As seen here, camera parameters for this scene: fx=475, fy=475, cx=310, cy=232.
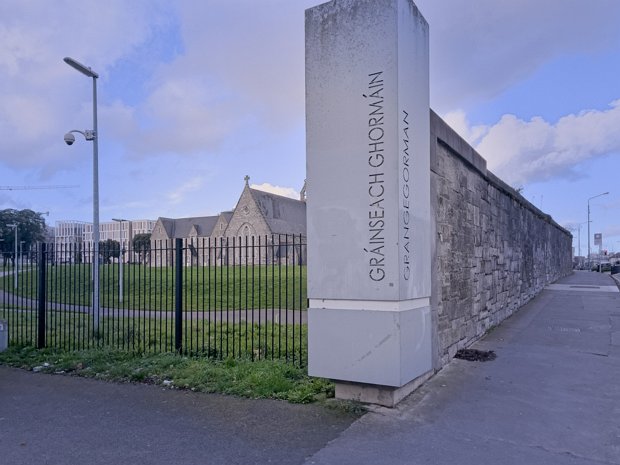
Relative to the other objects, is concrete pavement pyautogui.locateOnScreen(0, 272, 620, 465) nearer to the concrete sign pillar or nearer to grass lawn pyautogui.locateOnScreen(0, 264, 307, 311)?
the concrete sign pillar

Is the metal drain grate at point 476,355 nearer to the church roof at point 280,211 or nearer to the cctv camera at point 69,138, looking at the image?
the cctv camera at point 69,138

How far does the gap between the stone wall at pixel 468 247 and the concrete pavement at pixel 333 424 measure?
36.4 inches

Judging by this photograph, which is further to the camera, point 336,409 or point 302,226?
point 302,226

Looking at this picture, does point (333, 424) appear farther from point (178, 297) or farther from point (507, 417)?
point (178, 297)

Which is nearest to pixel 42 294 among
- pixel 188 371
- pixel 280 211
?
pixel 188 371

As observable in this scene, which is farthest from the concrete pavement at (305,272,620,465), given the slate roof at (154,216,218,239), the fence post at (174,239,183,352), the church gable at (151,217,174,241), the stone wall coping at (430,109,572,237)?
the church gable at (151,217,174,241)

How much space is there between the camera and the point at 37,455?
409cm

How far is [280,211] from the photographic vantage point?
71312 mm

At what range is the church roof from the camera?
2621 inches

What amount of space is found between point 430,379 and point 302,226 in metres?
71.6

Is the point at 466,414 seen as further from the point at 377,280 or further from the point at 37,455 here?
the point at 37,455

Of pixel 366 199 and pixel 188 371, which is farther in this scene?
pixel 188 371

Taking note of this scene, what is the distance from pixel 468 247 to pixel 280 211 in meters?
63.4

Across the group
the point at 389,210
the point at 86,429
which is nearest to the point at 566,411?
the point at 389,210
